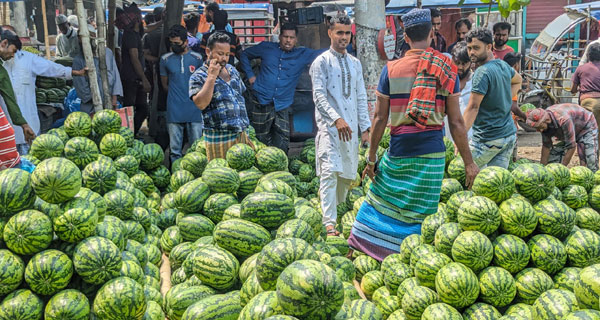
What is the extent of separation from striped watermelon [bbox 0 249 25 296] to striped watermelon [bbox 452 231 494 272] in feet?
8.03

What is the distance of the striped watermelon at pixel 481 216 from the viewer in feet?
11.1

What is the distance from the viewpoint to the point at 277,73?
8148 millimetres

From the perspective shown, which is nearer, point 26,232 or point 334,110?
point 26,232

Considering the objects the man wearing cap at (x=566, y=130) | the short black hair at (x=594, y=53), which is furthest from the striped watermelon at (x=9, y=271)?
the short black hair at (x=594, y=53)

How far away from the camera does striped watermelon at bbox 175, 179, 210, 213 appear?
4.07m

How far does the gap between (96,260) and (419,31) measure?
290 centimetres

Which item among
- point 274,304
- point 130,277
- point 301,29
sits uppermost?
point 301,29

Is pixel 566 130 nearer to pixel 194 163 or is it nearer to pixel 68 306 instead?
pixel 194 163

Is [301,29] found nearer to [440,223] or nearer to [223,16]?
[223,16]

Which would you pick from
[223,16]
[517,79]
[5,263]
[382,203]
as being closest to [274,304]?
[5,263]

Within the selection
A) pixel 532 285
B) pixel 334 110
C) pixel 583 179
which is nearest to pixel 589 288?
pixel 532 285

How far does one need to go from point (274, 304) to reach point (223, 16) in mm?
7339

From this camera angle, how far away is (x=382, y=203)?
4609 mm

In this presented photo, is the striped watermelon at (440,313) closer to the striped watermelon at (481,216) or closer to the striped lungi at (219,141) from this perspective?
the striped watermelon at (481,216)
